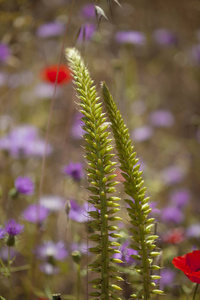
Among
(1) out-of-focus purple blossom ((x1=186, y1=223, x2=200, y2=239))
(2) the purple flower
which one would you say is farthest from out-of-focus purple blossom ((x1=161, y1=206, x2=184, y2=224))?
(2) the purple flower

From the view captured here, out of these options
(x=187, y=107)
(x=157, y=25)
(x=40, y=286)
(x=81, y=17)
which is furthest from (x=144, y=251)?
(x=157, y=25)

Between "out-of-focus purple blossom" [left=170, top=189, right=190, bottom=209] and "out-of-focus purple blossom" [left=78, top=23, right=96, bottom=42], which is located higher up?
"out-of-focus purple blossom" [left=78, top=23, right=96, bottom=42]

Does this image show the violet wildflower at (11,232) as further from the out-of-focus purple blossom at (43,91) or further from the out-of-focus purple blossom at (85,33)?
the out-of-focus purple blossom at (43,91)

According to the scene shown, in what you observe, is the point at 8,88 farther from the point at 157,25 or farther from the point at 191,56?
the point at 157,25

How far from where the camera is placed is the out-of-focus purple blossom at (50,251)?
114 cm

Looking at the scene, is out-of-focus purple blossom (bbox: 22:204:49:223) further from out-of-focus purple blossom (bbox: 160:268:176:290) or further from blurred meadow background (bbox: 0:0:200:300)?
out-of-focus purple blossom (bbox: 160:268:176:290)

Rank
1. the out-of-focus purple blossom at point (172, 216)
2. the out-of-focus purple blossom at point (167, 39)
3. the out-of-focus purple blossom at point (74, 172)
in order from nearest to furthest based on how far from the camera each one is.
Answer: the out-of-focus purple blossom at point (74, 172) < the out-of-focus purple blossom at point (172, 216) < the out-of-focus purple blossom at point (167, 39)

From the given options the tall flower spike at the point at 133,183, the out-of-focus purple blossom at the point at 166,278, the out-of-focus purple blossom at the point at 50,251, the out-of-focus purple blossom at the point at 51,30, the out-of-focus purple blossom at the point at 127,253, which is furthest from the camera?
the out-of-focus purple blossom at the point at 51,30

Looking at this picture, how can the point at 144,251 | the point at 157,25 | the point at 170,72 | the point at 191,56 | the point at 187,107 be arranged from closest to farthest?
1. the point at 144,251
2. the point at 191,56
3. the point at 187,107
4. the point at 170,72
5. the point at 157,25

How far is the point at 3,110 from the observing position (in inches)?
83.8

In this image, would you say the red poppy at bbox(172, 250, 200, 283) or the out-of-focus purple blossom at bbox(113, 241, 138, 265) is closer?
the red poppy at bbox(172, 250, 200, 283)

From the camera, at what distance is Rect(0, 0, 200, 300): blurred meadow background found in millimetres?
1172

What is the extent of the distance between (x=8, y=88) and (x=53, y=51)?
119 cm

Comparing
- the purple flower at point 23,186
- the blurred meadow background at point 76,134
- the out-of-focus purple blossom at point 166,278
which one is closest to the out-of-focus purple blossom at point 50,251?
the blurred meadow background at point 76,134
